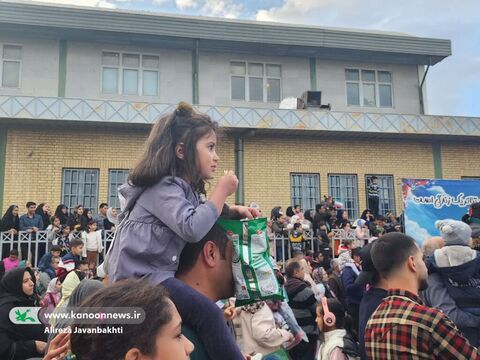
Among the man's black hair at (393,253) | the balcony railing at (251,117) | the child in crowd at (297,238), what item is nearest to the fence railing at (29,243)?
the balcony railing at (251,117)

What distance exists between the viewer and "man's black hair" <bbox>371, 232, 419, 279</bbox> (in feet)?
9.33

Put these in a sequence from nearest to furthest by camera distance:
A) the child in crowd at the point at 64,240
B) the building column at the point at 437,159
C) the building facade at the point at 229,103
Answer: the child in crowd at the point at 64,240, the building facade at the point at 229,103, the building column at the point at 437,159

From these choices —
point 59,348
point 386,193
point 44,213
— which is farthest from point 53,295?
point 386,193

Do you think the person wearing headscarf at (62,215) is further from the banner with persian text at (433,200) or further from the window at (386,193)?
the window at (386,193)

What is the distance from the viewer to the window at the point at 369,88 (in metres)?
18.3

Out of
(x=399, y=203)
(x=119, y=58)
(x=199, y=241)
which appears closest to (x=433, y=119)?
(x=399, y=203)

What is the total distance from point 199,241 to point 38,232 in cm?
1013

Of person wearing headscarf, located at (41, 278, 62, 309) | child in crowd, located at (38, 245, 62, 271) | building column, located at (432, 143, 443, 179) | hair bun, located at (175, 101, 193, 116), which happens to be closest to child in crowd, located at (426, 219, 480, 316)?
hair bun, located at (175, 101, 193, 116)

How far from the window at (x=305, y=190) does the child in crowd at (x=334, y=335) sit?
11.2 m

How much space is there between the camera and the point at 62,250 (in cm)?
1020

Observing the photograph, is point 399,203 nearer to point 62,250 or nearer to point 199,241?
point 62,250

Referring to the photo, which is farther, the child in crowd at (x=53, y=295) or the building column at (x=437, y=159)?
the building column at (x=437, y=159)

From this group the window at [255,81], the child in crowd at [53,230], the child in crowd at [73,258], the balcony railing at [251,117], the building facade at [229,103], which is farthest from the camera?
the window at [255,81]

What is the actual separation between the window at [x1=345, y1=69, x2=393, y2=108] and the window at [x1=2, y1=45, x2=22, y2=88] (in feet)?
39.4
